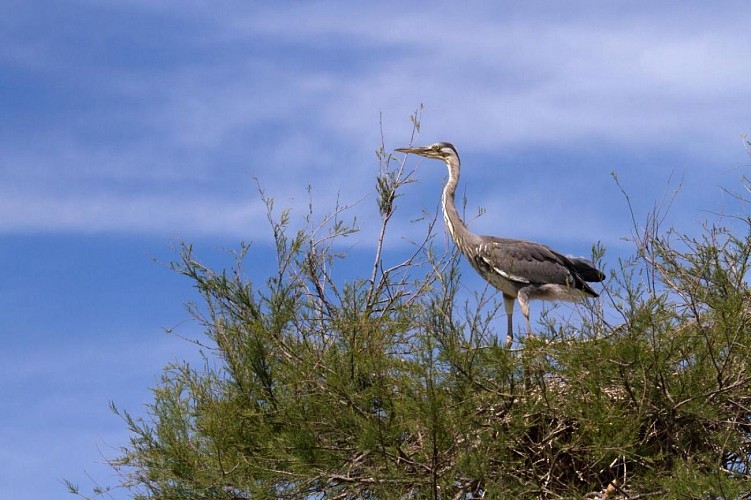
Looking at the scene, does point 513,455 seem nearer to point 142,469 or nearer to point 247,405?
point 247,405

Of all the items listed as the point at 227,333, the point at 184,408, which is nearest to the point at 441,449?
the point at 227,333

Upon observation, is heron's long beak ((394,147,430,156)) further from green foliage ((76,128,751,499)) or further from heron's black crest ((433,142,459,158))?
green foliage ((76,128,751,499))

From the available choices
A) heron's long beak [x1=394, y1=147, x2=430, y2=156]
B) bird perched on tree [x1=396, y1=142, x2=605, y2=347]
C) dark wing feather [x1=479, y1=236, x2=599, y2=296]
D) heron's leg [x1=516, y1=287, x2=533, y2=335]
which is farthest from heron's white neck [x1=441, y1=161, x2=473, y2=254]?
heron's leg [x1=516, y1=287, x2=533, y2=335]

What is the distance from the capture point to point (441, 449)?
638 centimetres

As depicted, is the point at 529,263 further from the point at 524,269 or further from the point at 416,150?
the point at 416,150

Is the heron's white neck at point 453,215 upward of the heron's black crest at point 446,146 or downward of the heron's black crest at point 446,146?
downward

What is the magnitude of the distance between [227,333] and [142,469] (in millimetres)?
1455

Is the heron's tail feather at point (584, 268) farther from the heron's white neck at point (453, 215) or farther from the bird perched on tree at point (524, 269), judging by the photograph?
the heron's white neck at point (453, 215)

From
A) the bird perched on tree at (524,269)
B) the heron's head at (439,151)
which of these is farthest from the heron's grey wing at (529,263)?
the heron's head at (439,151)

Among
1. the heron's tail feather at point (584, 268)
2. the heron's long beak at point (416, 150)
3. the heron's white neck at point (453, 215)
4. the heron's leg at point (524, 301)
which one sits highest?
the heron's long beak at point (416, 150)

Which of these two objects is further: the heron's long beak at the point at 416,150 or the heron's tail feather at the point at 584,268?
the heron's long beak at the point at 416,150

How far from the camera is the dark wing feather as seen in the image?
915 cm

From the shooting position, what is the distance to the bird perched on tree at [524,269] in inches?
359

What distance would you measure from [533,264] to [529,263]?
36 mm
